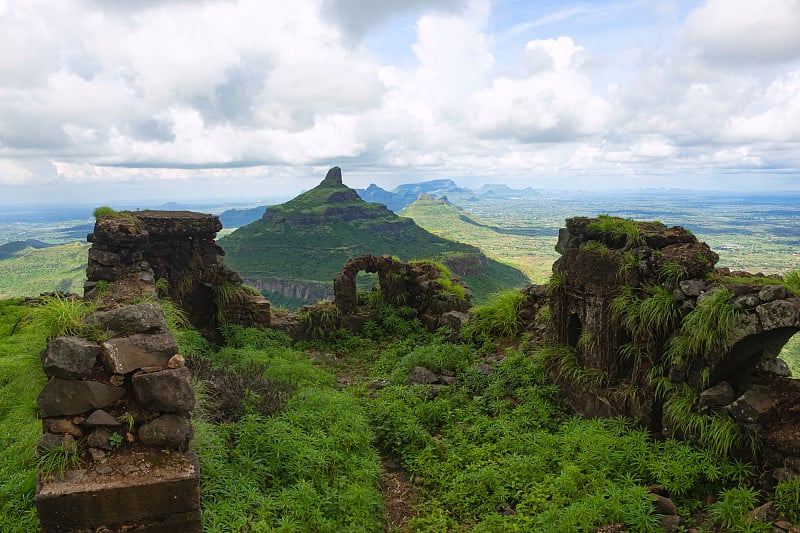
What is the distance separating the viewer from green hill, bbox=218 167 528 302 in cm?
6103

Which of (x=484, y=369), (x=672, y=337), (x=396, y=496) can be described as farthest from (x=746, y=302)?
(x=484, y=369)

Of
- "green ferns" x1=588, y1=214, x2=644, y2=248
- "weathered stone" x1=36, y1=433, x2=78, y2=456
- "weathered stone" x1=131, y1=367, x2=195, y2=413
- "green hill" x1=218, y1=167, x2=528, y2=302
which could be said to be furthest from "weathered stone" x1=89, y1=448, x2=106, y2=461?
"green hill" x1=218, y1=167, x2=528, y2=302

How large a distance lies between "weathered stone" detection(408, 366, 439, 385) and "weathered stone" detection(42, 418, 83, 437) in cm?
610

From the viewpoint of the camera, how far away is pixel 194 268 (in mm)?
12742

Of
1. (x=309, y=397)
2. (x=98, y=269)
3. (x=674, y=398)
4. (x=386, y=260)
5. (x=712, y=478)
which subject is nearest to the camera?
(x=712, y=478)

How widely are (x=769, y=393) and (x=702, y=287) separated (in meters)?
1.46

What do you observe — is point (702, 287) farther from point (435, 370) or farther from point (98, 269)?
point (98, 269)

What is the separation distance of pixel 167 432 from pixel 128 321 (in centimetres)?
124

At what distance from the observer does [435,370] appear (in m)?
9.78

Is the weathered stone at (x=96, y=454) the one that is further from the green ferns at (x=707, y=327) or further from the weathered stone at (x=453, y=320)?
the weathered stone at (x=453, y=320)

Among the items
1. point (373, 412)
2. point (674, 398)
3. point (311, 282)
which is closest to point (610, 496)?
point (674, 398)

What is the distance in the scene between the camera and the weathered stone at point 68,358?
3.91m

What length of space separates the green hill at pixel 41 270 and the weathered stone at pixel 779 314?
69099 millimetres

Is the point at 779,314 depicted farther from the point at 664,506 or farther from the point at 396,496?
the point at 396,496
